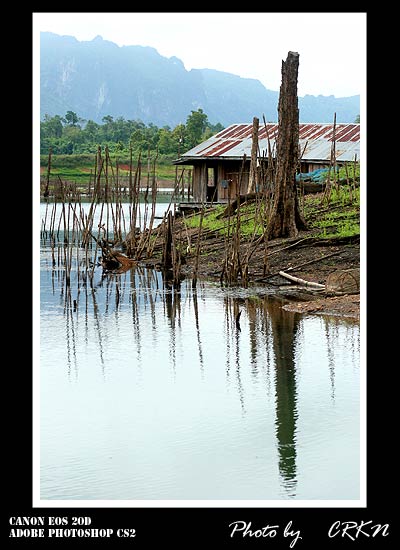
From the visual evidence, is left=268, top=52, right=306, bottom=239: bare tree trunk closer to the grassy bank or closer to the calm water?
the calm water

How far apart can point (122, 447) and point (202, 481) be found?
105 cm

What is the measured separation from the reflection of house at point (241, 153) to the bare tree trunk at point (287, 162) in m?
7.18

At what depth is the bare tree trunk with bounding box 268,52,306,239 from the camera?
17.9 m

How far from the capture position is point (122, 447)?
801 centimetres

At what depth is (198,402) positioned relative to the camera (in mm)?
9320

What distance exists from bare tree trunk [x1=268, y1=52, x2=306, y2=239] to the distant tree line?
3439cm

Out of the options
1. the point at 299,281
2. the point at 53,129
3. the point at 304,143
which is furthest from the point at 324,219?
the point at 53,129

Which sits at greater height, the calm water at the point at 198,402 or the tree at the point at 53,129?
the tree at the point at 53,129

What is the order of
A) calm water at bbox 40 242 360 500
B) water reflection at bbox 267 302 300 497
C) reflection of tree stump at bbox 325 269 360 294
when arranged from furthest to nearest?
1. reflection of tree stump at bbox 325 269 360 294
2. water reflection at bbox 267 302 300 497
3. calm water at bbox 40 242 360 500

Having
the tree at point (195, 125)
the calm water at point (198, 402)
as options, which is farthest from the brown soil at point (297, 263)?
the tree at point (195, 125)

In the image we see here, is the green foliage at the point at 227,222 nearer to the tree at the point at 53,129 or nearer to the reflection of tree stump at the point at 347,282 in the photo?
the reflection of tree stump at the point at 347,282

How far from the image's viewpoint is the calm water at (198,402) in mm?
7297

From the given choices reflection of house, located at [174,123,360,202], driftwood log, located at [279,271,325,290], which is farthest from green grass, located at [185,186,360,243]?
reflection of house, located at [174,123,360,202]
